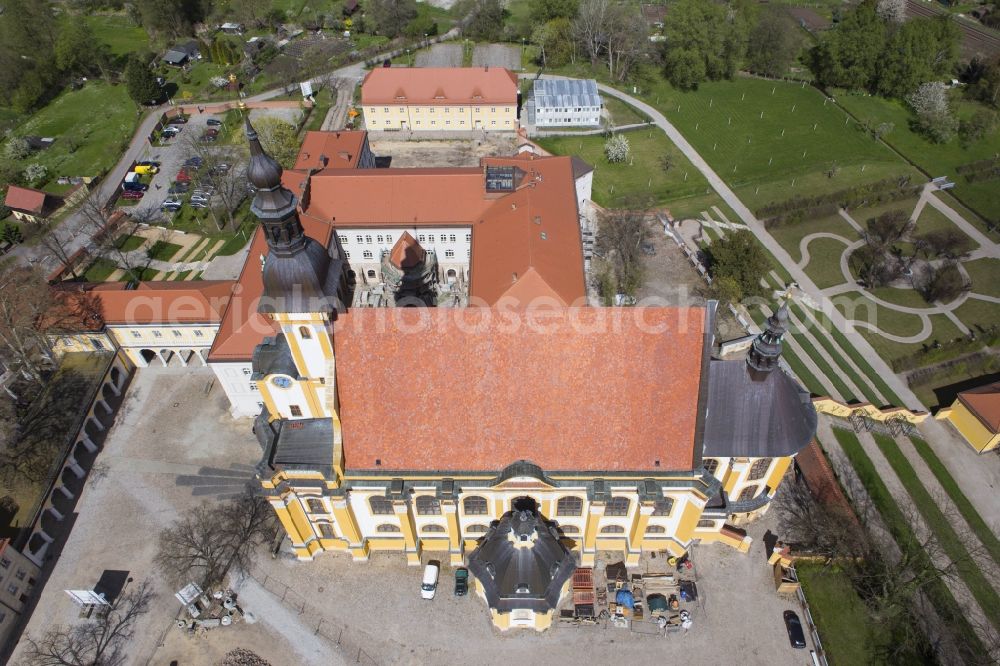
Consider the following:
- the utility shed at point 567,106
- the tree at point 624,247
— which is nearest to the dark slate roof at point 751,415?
the tree at point 624,247

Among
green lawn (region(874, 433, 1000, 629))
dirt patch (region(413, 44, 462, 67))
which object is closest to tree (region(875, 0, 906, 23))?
dirt patch (region(413, 44, 462, 67))

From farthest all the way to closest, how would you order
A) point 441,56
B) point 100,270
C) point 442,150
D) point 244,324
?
point 441,56, point 442,150, point 100,270, point 244,324

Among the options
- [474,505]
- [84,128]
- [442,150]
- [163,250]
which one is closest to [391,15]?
[442,150]

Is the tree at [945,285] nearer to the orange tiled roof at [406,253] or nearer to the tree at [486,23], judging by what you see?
the orange tiled roof at [406,253]

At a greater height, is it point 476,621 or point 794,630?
point 476,621

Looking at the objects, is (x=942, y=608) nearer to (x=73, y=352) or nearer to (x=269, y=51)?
(x=73, y=352)

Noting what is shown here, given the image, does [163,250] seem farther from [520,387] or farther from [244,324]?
[520,387]
